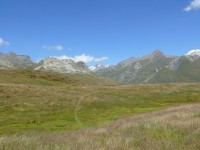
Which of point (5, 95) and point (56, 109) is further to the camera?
point (5, 95)

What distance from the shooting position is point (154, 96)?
267 ft

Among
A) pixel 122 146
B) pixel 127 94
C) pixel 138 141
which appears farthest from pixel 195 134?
pixel 127 94

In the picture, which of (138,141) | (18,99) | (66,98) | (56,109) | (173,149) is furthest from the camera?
(66,98)

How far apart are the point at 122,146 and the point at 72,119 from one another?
109 ft

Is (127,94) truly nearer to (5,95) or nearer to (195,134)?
(5,95)

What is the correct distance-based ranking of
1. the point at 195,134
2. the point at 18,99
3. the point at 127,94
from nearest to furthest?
the point at 195,134 < the point at 18,99 < the point at 127,94

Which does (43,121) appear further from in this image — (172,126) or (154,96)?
(154,96)

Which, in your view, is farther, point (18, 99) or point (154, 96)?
point (154, 96)

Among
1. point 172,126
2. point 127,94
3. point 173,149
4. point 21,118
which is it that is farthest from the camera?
point 127,94

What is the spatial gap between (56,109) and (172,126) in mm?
38800

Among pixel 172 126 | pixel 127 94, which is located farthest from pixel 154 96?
pixel 172 126

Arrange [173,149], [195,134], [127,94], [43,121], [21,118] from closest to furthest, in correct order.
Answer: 1. [173,149]
2. [195,134]
3. [43,121]
4. [21,118]
5. [127,94]

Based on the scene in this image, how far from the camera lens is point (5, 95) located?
6719 centimetres

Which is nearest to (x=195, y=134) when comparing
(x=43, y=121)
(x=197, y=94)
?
(x=43, y=121)
